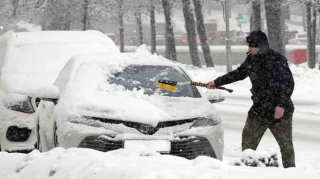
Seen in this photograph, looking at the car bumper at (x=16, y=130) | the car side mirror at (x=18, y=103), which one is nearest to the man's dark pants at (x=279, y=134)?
the car bumper at (x=16, y=130)

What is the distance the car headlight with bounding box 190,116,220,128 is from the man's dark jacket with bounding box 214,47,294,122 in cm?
44

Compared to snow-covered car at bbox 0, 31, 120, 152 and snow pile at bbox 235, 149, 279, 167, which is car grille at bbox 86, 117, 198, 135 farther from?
snow-covered car at bbox 0, 31, 120, 152

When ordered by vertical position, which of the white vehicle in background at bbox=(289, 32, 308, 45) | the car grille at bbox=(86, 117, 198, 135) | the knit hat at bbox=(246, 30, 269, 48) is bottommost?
the white vehicle in background at bbox=(289, 32, 308, 45)

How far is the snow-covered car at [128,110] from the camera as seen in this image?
21.6 ft

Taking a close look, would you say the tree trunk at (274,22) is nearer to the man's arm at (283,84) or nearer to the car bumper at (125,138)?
the man's arm at (283,84)

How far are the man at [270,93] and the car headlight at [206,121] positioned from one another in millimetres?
436

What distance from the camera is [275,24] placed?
23141 mm

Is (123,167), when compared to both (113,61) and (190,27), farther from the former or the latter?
(190,27)

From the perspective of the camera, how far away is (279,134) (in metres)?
7.15

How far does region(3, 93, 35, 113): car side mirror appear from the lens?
28.3 ft

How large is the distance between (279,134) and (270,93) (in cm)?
44

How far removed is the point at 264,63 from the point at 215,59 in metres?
43.5

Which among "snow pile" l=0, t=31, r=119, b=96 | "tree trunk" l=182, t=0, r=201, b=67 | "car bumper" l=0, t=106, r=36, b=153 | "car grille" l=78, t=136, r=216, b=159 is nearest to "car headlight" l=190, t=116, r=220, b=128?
"car grille" l=78, t=136, r=216, b=159

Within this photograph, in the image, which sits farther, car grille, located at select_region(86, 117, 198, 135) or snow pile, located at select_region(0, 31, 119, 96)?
snow pile, located at select_region(0, 31, 119, 96)
